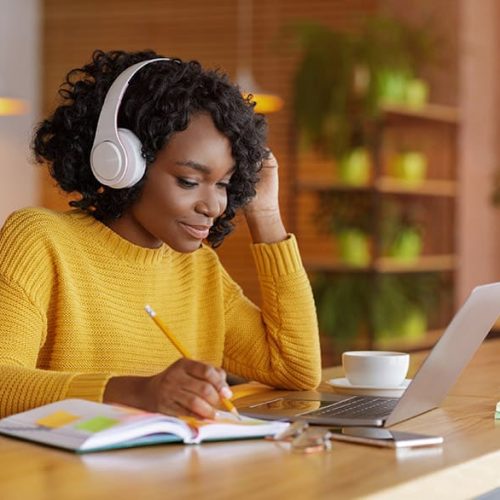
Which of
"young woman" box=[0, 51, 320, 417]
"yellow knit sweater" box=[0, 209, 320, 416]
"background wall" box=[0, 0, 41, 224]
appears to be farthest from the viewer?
"background wall" box=[0, 0, 41, 224]

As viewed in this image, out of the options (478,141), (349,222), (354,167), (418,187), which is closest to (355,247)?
(349,222)

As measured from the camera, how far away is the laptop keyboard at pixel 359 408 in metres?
1.53

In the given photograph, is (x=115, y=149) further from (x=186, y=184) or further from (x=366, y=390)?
(x=366, y=390)

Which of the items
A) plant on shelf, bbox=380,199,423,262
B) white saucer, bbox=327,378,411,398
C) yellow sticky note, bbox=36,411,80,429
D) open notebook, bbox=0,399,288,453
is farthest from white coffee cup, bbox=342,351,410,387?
plant on shelf, bbox=380,199,423,262

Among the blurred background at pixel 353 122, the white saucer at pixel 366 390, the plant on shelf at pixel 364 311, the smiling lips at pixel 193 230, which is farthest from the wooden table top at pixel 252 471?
the plant on shelf at pixel 364 311

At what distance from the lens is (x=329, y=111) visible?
5.37 m

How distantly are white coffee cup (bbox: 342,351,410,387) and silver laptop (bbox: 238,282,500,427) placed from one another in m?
0.10

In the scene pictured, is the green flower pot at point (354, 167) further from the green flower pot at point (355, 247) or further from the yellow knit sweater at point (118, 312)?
the yellow knit sweater at point (118, 312)

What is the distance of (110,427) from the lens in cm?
125

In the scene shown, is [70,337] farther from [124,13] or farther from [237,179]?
[124,13]

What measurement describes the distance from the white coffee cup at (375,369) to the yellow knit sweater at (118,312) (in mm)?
122

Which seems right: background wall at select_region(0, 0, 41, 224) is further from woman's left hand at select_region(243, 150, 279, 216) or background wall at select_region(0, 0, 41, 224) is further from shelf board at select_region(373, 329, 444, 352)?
woman's left hand at select_region(243, 150, 279, 216)

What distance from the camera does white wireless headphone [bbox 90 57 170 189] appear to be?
67.6 inches

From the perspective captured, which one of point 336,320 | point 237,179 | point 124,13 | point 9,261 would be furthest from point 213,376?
point 124,13
